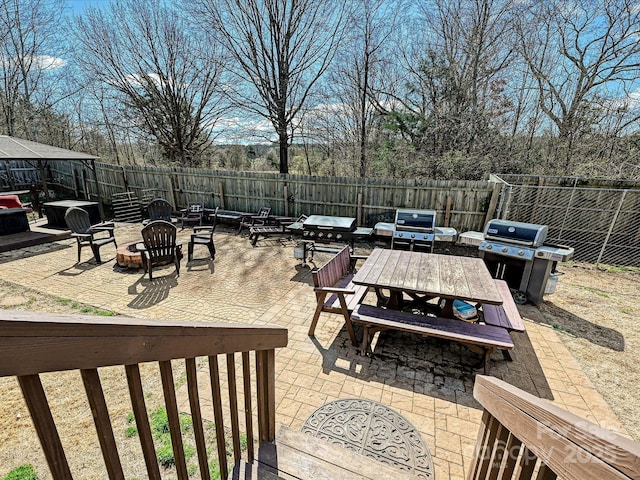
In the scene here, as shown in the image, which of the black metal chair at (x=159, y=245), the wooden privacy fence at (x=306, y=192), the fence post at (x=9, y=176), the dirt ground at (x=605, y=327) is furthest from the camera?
the fence post at (x=9, y=176)

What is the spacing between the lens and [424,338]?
3936mm

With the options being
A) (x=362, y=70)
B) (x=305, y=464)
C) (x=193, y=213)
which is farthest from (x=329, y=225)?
(x=362, y=70)

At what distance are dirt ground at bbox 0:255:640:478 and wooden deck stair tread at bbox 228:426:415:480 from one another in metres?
1.14

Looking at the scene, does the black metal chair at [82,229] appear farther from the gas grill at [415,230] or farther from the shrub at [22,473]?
the gas grill at [415,230]

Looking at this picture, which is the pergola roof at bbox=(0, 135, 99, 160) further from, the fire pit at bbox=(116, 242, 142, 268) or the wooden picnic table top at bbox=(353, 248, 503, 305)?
the wooden picnic table top at bbox=(353, 248, 503, 305)

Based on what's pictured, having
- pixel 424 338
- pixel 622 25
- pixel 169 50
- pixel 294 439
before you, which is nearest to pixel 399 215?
pixel 424 338

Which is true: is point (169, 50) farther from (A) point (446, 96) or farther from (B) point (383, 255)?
(B) point (383, 255)

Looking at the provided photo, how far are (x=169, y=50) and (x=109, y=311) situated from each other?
13.7 meters

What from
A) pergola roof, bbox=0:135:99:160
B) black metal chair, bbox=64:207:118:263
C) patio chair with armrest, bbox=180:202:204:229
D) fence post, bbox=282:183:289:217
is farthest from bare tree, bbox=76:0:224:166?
black metal chair, bbox=64:207:118:263

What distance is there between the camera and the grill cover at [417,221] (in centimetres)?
668

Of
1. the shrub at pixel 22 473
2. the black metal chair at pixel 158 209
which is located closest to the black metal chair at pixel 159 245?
the black metal chair at pixel 158 209

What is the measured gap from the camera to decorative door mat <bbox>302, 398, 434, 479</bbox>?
2279 mm

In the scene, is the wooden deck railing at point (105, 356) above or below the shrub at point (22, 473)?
above

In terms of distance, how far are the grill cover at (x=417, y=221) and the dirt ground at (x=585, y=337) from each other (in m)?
2.65
